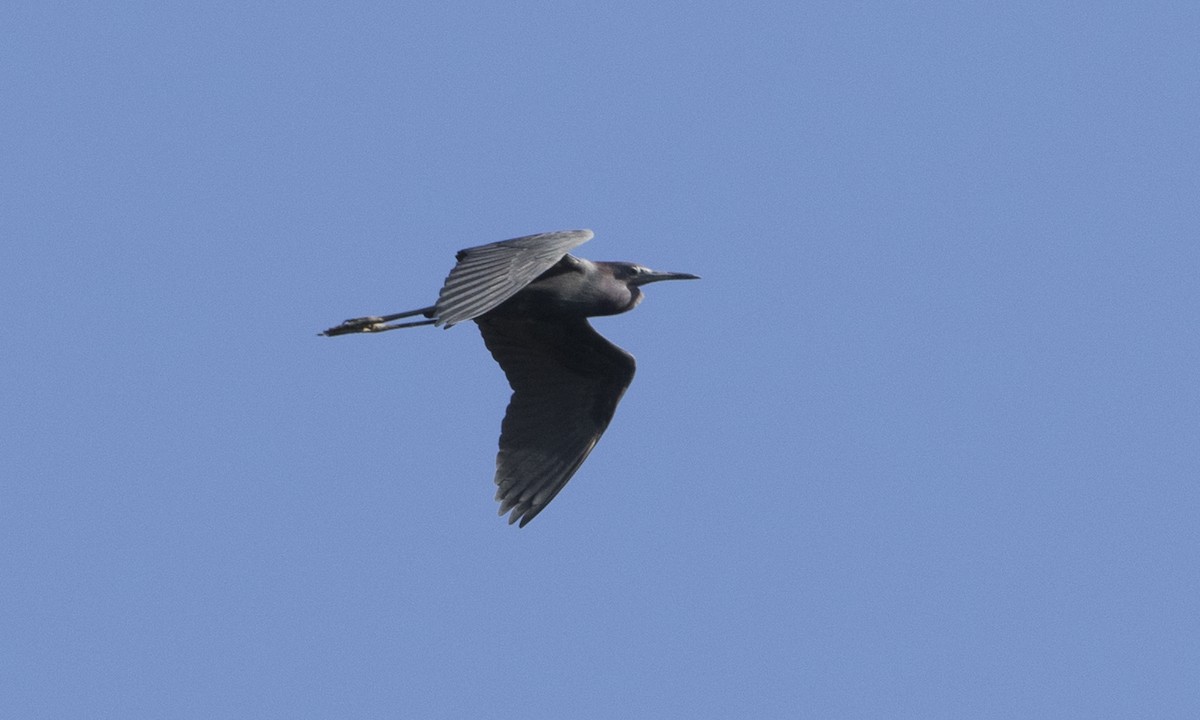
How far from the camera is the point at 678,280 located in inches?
532

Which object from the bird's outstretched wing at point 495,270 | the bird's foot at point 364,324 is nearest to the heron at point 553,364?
the bird's foot at point 364,324

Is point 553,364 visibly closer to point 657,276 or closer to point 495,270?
point 657,276

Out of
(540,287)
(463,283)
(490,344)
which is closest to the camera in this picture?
(463,283)

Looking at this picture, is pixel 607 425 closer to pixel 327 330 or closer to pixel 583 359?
pixel 583 359

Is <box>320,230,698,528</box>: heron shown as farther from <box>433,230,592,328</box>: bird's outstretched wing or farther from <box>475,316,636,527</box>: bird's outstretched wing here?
<box>433,230,592,328</box>: bird's outstretched wing

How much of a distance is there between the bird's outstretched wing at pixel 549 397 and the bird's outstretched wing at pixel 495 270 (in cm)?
126

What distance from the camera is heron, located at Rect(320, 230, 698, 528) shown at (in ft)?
41.6

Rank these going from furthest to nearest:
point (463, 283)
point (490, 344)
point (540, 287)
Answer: point (490, 344)
point (540, 287)
point (463, 283)

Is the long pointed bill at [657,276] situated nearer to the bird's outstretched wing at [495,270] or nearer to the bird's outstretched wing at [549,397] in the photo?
the bird's outstretched wing at [549,397]

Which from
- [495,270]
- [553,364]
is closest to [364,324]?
[553,364]

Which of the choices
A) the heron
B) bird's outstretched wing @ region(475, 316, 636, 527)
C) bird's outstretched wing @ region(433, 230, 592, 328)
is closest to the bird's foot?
the heron

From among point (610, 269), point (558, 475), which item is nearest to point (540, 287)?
point (610, 269)

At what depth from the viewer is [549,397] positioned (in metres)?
13.3

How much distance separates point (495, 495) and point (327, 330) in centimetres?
171
